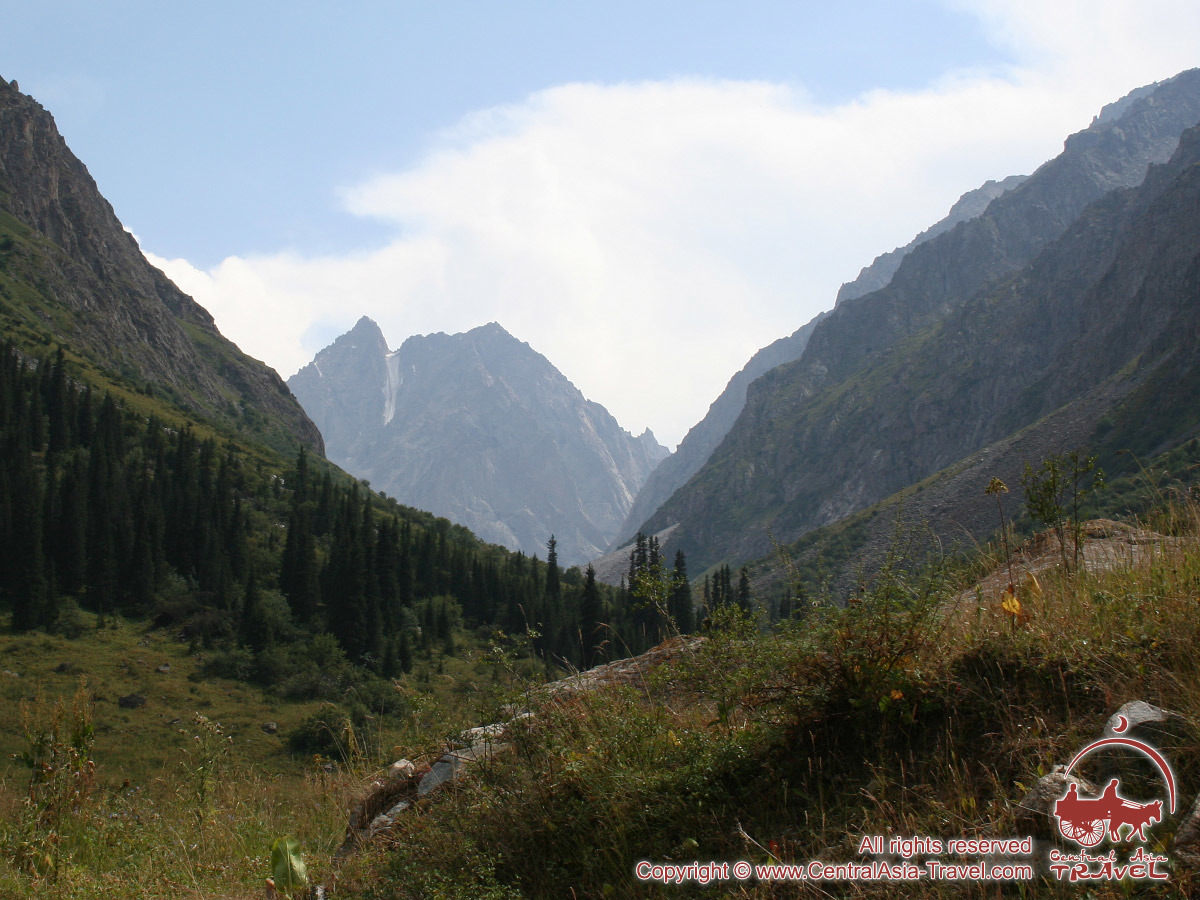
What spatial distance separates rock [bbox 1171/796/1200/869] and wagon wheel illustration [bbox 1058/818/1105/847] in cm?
33

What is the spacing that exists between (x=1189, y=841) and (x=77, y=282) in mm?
198059

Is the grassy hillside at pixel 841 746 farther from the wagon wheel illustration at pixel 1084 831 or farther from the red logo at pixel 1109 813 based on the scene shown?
the wagon wheel illustration at pixel 1084 831

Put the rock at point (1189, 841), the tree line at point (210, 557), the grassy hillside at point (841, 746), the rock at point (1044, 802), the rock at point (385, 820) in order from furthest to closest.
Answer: the tree line at point (210, 557) → the rock at point (385, 820) → the grassy hillside at point (841, 746) → the rock at point (1044, 802) → the rock at point (1189, 841)

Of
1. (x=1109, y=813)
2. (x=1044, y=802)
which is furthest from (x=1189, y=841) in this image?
(x=1044, y=802)

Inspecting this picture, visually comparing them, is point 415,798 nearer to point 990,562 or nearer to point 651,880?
point 651,880

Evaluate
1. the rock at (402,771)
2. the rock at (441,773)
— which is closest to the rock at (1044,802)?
the rock at (441,773)

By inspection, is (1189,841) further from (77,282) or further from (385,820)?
(77,282)

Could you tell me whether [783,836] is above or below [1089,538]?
below

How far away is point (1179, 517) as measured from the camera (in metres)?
7.21

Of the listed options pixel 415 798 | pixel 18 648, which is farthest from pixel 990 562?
pixel 18 648

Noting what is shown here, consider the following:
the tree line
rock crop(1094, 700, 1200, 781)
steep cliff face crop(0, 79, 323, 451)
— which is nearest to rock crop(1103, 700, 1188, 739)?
rock crop(1094, 700, 1200, 781)

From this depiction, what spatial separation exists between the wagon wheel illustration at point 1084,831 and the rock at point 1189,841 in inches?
12.9

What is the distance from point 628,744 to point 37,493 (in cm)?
8464

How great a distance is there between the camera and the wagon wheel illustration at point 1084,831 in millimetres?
3646
